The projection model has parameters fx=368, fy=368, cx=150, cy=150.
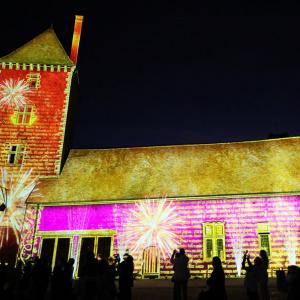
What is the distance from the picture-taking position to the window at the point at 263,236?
1977 centimetres

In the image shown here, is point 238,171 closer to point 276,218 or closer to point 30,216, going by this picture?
point 276,218

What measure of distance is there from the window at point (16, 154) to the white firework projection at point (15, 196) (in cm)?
71

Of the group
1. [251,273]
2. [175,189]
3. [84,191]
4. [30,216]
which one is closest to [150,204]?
[175,189]

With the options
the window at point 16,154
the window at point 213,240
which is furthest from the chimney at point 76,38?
the window at point 213,240

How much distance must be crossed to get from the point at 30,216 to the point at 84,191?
11.5 feet

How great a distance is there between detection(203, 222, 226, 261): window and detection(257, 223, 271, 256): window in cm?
195

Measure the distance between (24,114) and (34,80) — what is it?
2.72 m

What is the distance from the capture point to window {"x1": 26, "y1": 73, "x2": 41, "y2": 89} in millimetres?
26516

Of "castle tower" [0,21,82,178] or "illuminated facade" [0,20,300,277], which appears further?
"castle tower" [0,21,82,178]

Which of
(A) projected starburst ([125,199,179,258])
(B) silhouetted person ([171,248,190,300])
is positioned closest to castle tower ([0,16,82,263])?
(A) projected starburst ([125,199,179,258])

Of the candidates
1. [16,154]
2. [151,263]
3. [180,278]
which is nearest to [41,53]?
[16,154]

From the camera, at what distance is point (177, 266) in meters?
11.0

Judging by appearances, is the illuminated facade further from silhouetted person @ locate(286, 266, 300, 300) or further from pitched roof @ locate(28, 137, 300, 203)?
silhouetted person @ locate(286, 266, 300, 300)

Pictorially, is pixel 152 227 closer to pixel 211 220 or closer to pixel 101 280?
pixel 211 220
